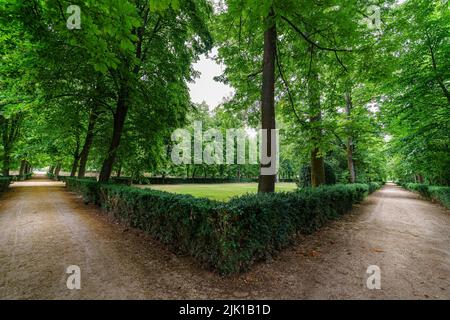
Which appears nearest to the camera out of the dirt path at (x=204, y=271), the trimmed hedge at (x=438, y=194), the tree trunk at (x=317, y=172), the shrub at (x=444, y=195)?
the dirt path at (x=204, y=271)

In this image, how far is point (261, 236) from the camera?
3.97 m

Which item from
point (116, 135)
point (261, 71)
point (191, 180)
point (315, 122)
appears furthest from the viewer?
point (191, 180)

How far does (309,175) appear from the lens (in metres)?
15.2

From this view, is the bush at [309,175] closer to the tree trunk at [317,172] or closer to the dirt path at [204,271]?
the tree trunk at [317,172]

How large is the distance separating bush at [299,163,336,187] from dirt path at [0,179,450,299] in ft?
27.1

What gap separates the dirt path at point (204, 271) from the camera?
3.18 meters

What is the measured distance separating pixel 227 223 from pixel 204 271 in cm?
107

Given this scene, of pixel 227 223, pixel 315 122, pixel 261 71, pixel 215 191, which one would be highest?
pixel 261 71

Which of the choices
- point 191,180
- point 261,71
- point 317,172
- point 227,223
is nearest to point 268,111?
point 261,71

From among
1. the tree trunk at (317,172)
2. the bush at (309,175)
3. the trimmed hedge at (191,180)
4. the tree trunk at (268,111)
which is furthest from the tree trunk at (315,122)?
the trimmed hedge at (191,180)

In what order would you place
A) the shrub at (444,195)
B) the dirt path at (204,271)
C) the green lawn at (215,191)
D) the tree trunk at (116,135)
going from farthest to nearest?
the green lawn at (215,191)
the shrub at (444,195)
the tree trunk at (116,135)
the dirt path at (204,271)

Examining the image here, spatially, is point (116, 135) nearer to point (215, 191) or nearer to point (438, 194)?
point (215, 191)

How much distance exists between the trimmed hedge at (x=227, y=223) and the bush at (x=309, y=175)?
8.99 meters

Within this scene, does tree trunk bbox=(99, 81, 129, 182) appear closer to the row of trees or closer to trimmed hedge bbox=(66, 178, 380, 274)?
the row of trees
